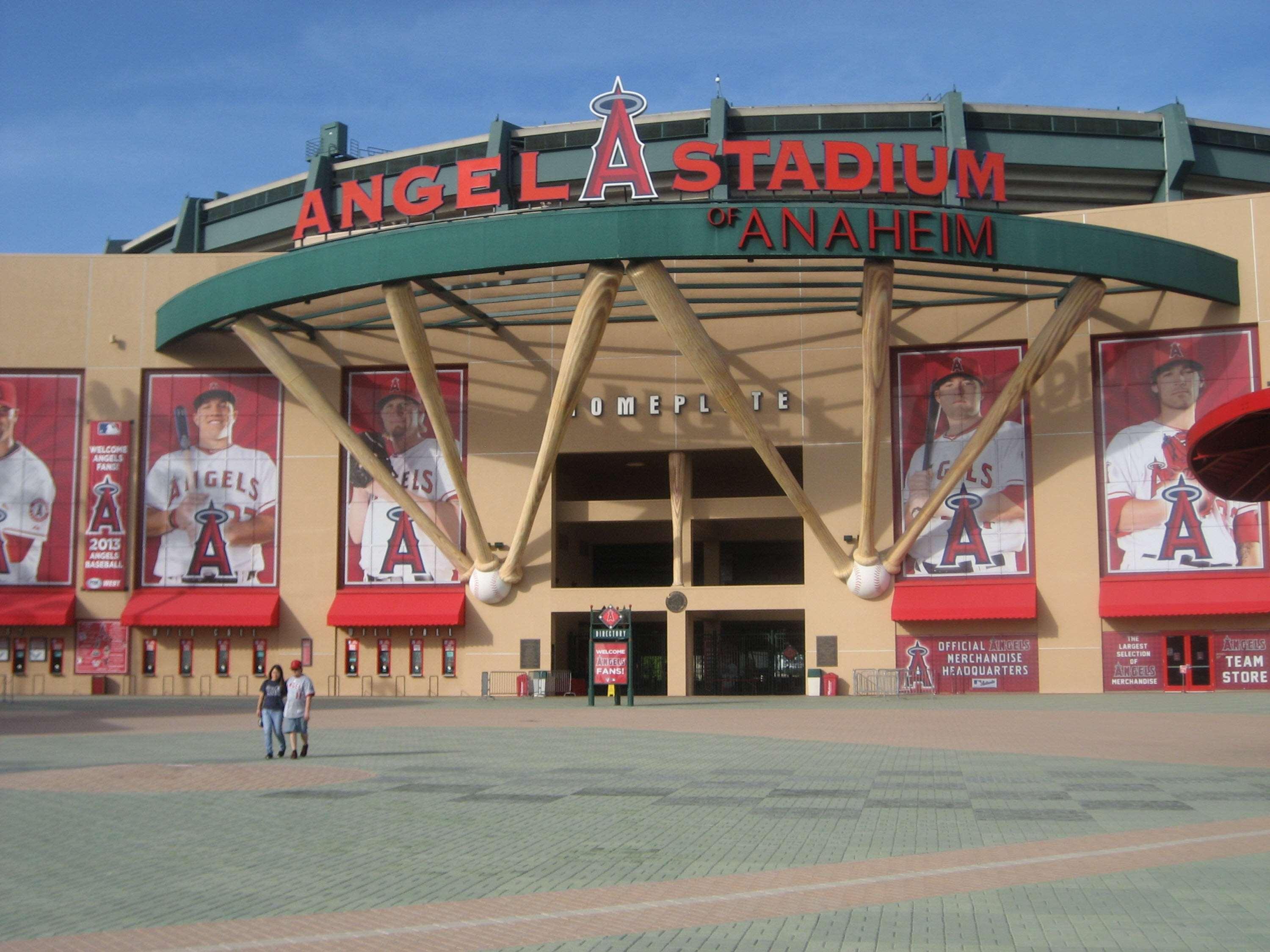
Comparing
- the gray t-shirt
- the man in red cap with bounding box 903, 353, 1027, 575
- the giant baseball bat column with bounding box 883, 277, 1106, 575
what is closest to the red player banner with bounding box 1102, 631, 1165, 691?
the man in red cap with bounding box 903, 353, 1027, 575

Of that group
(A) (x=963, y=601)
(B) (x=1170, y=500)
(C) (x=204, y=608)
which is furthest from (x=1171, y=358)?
(C) (x=204, y=608)

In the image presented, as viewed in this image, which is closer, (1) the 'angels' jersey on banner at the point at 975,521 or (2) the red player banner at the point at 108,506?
(1) the 'angels' jersey on banner at the point at 975,521

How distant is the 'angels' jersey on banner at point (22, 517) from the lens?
4772 centimetres

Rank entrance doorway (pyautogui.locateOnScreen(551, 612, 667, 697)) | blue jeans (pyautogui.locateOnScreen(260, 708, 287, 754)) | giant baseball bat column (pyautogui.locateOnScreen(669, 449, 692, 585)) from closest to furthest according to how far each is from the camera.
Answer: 1. blue jeans (pyautogui.locateOnScreen(260, 708, 287, 754))
2. giant baseball bat column (pyautogui.locateOnScreen(669, 449, 692, 585))
3. entrance doorway (pyautogui.locateOnScreen(551, 612, 667, 697))

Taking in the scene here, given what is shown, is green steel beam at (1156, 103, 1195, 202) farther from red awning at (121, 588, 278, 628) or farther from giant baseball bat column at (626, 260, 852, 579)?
red awning at (121, 588, 278, 628)

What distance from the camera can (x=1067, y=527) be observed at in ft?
143

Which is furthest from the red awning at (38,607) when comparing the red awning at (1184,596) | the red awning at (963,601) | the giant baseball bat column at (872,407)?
the red awning at (1184,596)

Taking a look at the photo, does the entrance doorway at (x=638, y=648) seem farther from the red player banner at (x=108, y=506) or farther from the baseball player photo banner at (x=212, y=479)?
the red player banner at (x=108, y=506)

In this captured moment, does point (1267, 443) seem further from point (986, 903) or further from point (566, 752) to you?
point (986, 903)

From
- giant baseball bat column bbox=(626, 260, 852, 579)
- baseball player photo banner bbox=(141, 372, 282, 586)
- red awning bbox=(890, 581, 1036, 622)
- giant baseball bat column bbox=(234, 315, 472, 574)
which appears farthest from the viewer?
baseball player photo banner bbox=(141, 372, 282, 586)

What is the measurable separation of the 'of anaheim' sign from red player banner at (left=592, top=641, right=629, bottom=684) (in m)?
13.6

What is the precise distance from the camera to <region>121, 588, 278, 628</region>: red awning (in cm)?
4678

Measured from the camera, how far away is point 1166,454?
4316cm

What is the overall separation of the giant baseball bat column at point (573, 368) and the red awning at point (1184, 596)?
61.5 ft
